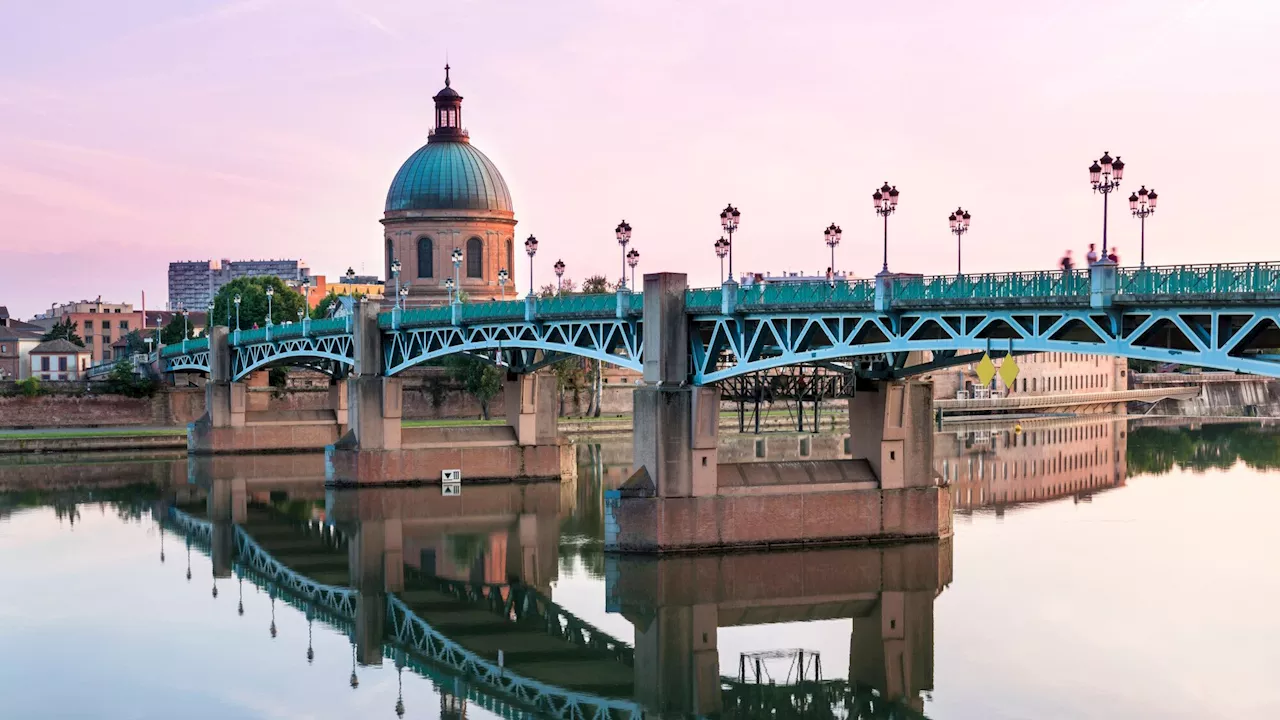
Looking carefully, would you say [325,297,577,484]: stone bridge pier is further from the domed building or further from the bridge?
the domed building

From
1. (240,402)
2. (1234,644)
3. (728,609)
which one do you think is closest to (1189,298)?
(1234,644)

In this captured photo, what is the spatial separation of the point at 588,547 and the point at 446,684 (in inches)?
697

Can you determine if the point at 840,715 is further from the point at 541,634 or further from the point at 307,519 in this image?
the point at 307,519

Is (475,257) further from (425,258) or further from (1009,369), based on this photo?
(1009,369)

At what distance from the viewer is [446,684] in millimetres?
36156

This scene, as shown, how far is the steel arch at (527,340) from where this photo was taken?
54656mm

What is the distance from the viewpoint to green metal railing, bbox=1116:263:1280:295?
109 ft

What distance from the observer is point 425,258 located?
112 m

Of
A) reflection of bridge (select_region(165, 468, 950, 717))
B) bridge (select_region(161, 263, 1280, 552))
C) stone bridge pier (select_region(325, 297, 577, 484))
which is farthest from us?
stone bridge pier (select_region(325, 297, 577, 484))

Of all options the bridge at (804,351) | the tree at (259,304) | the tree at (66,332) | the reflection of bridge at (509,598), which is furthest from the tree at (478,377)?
the tree at (66,332)

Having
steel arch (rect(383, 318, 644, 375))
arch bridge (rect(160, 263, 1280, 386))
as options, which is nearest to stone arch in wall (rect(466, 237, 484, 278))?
steel arch (rect(383, 318, 644, 375))

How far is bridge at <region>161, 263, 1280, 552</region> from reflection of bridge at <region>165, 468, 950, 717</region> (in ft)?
5.78

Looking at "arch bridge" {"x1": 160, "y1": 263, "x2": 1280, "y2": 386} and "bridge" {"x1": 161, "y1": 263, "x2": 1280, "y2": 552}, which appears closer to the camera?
"arch bridge" {"x1": 160, "y1": 263, "x2": 1280, "y2": 386}

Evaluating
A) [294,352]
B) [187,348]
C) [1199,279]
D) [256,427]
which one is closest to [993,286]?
[1199,279]
